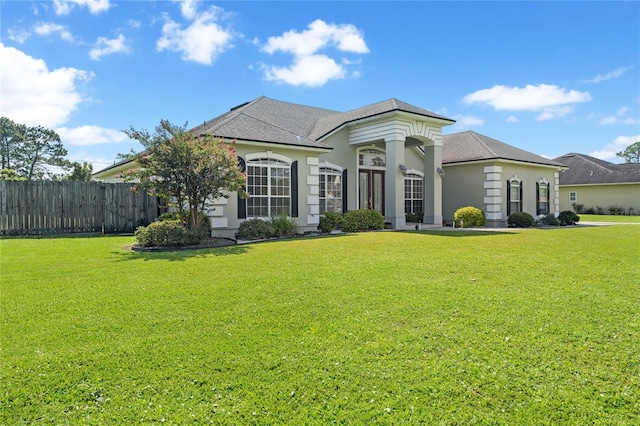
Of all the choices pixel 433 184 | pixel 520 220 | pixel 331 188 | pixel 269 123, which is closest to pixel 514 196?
pixel 520 220

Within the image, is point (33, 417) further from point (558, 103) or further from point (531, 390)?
point (558, 103)

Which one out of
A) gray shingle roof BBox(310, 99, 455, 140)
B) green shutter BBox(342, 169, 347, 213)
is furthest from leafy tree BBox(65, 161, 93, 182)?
green shutter BBox(342, 169, 347, 213)

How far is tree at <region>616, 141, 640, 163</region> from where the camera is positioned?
62338mm

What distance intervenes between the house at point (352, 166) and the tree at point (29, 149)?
84.8 ft

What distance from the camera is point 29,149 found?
44.2m

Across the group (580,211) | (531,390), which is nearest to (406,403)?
(531,390)

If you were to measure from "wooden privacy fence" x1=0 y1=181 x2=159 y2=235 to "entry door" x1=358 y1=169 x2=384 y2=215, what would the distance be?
9606mm

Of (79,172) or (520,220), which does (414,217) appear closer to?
(520,220)

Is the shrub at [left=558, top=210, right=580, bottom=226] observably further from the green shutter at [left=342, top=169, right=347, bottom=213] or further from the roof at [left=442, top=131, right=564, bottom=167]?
the green shutter at [left=342, top=169, right=347, bottom=213]

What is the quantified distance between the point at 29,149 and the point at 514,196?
48128 mm

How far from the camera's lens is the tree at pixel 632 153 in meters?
62.3

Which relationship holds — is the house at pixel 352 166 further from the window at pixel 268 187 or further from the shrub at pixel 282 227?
the shrub at pixel 282 227

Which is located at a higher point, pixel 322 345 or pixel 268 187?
pixel 268 187

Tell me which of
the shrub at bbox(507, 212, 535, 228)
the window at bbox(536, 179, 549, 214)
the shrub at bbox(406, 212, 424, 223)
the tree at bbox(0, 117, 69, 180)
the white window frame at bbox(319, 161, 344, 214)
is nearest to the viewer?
the white window frame at bbox(319, 161, 344, 214)
